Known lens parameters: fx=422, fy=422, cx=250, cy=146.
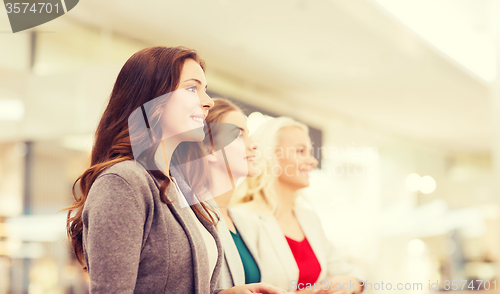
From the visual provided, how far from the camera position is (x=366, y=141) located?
1956 millimetres

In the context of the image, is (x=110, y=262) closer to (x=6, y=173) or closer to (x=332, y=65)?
(x=332, y=65)

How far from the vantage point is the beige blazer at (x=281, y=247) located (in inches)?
63.0

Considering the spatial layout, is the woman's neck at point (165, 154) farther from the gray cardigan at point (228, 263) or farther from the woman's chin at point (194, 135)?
the gray cardigan at point (228, 263)

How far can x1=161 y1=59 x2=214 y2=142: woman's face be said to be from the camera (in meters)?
1.19

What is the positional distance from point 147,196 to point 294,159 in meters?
0.92

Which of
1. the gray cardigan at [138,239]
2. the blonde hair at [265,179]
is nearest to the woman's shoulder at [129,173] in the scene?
the gray cardigan at [138,239]

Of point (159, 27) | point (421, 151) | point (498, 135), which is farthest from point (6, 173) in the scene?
point (498, 135)

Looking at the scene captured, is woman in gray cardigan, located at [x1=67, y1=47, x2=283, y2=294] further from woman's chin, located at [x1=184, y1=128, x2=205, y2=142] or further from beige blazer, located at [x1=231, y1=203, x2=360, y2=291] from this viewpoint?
beige blazer, located at [x1=231, y1=203, x2=360, y2=291]

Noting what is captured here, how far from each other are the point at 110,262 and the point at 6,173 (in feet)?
5.75

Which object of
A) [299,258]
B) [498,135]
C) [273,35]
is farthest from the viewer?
[498,135]

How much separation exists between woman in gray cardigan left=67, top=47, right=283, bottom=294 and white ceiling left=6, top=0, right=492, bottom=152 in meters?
0.64

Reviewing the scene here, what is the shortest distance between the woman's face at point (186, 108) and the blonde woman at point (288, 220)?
492mm

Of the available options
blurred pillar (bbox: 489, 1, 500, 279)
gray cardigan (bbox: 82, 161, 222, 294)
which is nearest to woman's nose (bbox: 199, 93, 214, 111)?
gray cardigan (bbox: 82, 161, 222, 294)

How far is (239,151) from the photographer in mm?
1667
